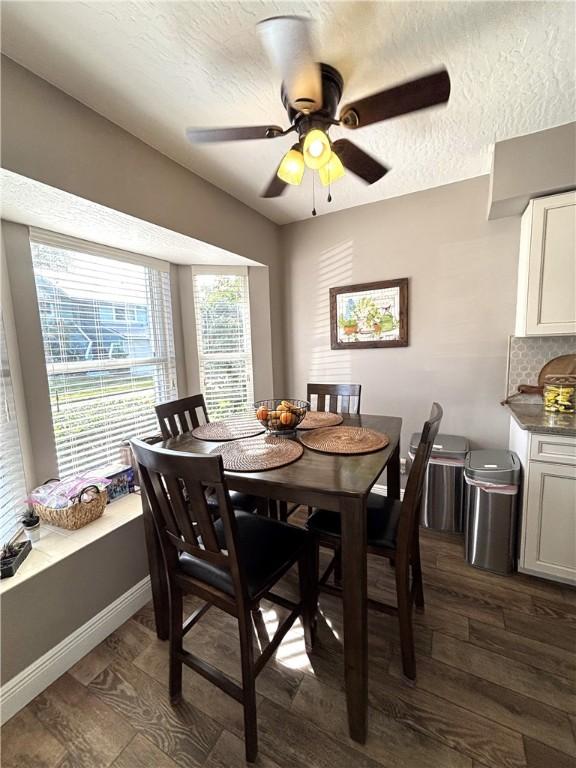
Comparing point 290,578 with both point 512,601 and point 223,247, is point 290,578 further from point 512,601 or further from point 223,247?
point 223,247

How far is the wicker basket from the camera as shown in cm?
165

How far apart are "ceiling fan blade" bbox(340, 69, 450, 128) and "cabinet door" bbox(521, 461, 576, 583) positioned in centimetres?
185

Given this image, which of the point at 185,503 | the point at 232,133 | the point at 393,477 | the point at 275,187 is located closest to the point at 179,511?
the point at 185,503

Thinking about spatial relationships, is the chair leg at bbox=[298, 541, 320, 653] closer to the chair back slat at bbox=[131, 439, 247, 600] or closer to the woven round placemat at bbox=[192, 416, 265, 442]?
the chair back slat at bbox=[131, 439, 247, 600]

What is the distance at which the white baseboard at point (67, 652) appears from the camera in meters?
1.29

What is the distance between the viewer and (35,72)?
4.33 ft

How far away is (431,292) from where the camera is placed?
2596 mm

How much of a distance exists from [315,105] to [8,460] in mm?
2212

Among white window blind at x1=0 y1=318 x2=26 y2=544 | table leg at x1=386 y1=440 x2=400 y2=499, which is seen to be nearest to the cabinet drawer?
table leg at x1=386 y1=440 x2=400 y2=499

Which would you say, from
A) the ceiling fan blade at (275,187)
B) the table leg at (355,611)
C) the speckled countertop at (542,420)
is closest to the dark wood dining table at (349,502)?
the table leg at (355,611)

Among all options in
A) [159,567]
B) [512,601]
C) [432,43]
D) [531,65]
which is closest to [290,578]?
[159,567]

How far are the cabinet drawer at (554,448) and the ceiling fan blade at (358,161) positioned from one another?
1.67 m

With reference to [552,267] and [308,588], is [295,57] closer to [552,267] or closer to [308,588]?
[552,267]

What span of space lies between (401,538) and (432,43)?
79.7 inches
